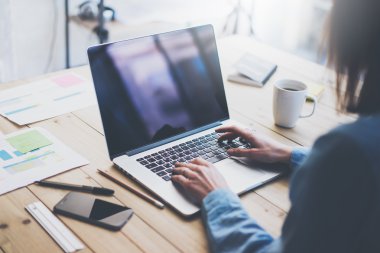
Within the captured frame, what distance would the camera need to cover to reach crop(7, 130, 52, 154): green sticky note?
1.12 metres

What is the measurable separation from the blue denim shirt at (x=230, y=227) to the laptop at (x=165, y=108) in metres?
0.05

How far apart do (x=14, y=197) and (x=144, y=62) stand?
43 cm

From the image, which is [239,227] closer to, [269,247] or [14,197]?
[269,247]

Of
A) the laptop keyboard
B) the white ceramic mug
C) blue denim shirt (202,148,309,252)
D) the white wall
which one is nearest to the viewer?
blue denim shirt (202,148,309,252)

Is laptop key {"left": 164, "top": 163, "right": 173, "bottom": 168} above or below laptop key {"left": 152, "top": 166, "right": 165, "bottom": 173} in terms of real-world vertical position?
above

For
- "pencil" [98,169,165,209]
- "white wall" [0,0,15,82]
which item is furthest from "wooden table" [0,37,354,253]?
"white wall" [0,0,15,82]

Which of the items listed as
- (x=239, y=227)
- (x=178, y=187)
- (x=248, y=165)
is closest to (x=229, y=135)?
(x=248, y=165)

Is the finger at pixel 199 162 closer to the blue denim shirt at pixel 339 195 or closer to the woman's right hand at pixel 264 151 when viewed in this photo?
the woman's right hand at pixel 264 151

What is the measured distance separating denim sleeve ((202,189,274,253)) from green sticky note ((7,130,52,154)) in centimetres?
46

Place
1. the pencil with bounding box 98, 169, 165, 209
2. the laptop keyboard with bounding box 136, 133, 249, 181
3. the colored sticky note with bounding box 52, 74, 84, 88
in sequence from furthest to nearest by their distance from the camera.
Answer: the colored sticky note with bounding box 52, 74, 84, 88 < the laptop keyboard with bounding box 136, 133, 249, 181 < the pencil with bounding box 98, 169, 165, 209

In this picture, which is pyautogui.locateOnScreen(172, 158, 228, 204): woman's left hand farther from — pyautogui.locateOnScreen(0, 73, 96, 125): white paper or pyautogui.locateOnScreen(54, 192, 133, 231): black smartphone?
pyautogui.locateOnScreen(0, 73, 96, 125): white paper

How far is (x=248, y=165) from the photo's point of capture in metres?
1.10

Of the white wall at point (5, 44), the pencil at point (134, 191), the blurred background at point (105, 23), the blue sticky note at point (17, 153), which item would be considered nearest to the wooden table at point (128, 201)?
the pencil at point (134, 191)

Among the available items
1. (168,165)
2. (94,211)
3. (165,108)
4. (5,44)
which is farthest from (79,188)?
(5,44)
